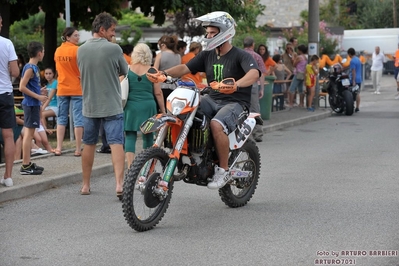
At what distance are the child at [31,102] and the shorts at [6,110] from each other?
1.12 metres

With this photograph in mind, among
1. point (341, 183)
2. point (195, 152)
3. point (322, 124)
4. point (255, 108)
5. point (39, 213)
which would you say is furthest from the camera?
point (322, 124)

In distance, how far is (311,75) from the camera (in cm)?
2195

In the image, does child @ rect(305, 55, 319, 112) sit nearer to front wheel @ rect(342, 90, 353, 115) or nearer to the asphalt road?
front wheel @ rect(342, 90, 353, 115)

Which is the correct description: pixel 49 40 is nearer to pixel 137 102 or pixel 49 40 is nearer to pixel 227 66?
pixel 137 102

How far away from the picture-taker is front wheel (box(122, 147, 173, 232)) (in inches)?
282

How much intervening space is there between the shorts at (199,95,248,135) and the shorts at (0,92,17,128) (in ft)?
7.83

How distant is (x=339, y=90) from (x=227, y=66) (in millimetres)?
14028

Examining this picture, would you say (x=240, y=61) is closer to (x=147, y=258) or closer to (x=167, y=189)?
(x=167, y=189)

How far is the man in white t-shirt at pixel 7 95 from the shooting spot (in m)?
9.18

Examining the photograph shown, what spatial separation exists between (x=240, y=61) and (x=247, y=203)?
1563 millimetres

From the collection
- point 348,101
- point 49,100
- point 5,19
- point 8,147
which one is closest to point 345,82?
point 348,101

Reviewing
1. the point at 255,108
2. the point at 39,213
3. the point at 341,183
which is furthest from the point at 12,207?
the point at 255,108

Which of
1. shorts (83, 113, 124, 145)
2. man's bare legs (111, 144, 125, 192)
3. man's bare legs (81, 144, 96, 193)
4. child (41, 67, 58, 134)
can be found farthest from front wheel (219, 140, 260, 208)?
child (41, 67, 58, 134)

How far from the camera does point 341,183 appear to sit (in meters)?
10.2
